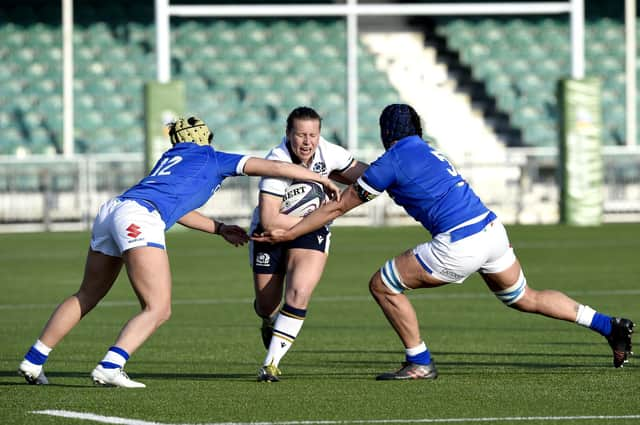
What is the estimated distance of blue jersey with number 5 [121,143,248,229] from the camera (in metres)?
8.92

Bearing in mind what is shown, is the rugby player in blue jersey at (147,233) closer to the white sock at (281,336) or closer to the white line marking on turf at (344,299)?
the white sock at (281,336)

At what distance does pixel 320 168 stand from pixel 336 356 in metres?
1.74

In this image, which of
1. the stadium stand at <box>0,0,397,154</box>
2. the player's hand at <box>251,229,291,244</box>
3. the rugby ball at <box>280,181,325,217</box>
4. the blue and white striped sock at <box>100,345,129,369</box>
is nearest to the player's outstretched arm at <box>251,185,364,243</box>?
the player's hand at <box>251,229,291,244</box>

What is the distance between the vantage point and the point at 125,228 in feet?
28.6

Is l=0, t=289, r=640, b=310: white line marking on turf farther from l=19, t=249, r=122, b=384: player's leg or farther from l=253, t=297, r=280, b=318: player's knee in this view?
l=19, t=249, r=122, b=384: player's leg

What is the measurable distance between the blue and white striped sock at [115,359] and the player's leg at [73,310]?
19.6 inches

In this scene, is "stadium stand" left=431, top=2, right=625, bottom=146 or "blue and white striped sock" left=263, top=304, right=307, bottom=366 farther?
"stadium stand" left=431, top=2, right=625, bottom=146

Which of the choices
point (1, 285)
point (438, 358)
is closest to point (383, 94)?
point (1, 285)

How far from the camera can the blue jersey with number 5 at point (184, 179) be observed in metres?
8.92

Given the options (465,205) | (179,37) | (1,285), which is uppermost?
(179,37)

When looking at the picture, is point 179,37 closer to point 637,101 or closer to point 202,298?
point 637,101

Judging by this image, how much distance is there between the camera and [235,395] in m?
8.53

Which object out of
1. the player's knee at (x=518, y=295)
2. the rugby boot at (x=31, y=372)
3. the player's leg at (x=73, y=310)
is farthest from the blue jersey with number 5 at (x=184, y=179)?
the player's knee at (x=518, y=295)

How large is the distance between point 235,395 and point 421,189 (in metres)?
1.75
